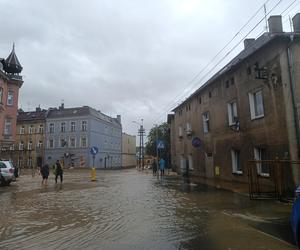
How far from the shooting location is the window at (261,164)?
50.9 ft

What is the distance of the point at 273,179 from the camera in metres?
13.8

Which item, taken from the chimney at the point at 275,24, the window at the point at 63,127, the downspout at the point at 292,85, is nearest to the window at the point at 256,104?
the downspout at the point at 292,85

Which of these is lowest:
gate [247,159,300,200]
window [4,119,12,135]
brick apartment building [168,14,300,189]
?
gate [247,159,300,200]

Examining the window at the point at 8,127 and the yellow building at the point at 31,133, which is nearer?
the window at the point at 8,127

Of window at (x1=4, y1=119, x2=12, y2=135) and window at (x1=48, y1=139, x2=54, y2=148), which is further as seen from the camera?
window at (x1=48, y1=139, x2=54, y2=148)

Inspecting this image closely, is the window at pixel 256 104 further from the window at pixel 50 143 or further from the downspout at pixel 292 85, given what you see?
the window at pixel 50 143

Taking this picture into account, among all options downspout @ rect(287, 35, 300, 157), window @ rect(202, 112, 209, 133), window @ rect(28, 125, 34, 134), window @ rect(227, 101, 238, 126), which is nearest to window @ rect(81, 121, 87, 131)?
window @ rect(28, 125, 34, 134)

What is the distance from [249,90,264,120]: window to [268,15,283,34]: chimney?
301 centimetres

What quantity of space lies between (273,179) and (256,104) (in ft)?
14.7

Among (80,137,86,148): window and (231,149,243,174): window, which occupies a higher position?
(80,137,86,148): window

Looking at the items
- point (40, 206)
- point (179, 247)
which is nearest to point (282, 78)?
point (179, 247)

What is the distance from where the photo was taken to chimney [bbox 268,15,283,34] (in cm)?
1529

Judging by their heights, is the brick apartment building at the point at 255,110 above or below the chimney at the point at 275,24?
below

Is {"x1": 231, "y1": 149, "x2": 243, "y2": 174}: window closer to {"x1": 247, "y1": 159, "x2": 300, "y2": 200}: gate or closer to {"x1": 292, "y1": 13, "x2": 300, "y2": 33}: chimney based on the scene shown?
{"x1": 247, "y1": 159, "x2": 300, "y2": 200}: gate
